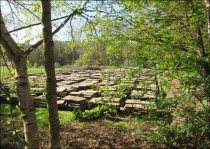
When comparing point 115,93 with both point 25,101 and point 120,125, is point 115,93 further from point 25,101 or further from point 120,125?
point 25,101

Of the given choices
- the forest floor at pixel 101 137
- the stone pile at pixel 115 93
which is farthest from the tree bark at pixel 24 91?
the forest floor at pixel 101 137

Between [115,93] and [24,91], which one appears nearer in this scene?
[24,91]

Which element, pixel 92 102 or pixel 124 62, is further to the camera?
pixel 92 102

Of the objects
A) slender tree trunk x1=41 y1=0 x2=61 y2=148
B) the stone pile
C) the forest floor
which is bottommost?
the forest floor

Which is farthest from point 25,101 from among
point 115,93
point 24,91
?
point 115,93

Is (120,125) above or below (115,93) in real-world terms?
below

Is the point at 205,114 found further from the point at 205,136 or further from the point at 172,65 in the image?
the point at 172,65

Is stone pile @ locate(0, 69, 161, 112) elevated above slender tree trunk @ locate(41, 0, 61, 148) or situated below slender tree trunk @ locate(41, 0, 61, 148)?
below

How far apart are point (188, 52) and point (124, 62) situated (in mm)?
1570

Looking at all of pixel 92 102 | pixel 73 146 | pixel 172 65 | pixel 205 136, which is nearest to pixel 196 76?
pixel 172 65

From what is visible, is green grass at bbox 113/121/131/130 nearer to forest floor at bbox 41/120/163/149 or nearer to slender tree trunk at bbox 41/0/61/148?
forest floor at bbox 41/120/163/149

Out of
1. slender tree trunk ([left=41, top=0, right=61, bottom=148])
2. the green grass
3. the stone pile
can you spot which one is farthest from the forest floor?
slender tree trunk ([left=41, top=0, right=61, bottom=148])

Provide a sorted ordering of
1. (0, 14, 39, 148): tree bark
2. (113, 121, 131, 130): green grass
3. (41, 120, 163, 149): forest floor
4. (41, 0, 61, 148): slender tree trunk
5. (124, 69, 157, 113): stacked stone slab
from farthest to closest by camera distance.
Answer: (113, 121, 131, 130): green grass < (41, 120, 163, 149): forest floor < (124, 69, 157, 113): stacked stone slab < (41, 0, 61, 148): slender tree trunk < (0, 14, 39, 148): tree bark

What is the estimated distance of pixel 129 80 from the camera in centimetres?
598
